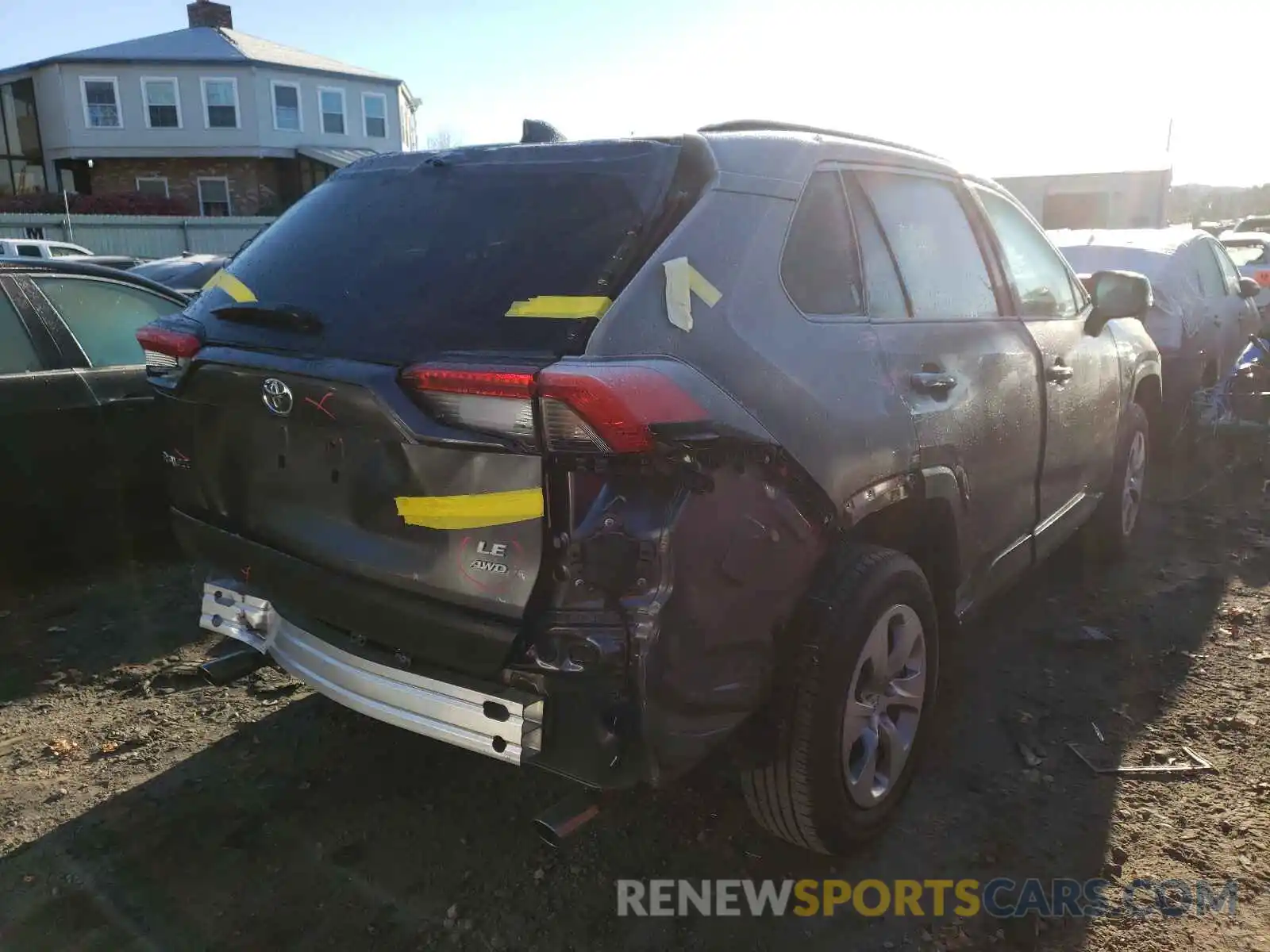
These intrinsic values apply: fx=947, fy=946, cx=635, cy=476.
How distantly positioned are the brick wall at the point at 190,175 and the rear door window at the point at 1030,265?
111ft

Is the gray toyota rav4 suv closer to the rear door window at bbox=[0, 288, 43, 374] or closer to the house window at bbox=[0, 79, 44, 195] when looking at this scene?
the rear door window at bbox=[0, 288, 43, 374]

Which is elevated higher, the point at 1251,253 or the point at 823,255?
the point at 823,255

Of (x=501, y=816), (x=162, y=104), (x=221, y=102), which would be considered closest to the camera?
(x=501, y=816)

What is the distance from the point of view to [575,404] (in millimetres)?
1951

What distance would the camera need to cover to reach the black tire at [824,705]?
2424 mm

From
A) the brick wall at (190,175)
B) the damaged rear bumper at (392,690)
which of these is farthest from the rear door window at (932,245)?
the brick wall at (190,175)

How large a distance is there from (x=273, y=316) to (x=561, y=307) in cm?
86

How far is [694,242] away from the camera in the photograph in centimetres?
228

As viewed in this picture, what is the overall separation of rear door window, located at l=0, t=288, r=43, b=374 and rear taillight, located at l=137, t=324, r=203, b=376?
2103 millimetres

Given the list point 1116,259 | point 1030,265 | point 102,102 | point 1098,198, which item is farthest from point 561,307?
point 102,102

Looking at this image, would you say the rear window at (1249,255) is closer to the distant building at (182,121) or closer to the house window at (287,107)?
the distant building at (182,121)

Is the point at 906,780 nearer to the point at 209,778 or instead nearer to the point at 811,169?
the point at 811,169

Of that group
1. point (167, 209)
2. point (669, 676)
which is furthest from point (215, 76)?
point (669, 676)

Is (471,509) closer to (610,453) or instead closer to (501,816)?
(610,453)
